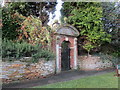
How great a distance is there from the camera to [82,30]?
9570mm

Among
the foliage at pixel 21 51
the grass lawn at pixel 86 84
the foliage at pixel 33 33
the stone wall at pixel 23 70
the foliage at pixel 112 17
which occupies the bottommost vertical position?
the grass lawn at pixel 86 84

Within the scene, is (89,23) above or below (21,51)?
above

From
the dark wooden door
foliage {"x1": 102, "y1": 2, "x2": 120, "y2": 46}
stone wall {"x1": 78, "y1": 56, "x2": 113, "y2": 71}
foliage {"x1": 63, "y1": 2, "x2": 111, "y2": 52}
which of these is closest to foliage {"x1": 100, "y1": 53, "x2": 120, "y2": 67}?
stone wall {"x1": 78, "y1": 56, "x2": 113, "y2": 71}

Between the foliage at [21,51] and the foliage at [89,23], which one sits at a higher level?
the foliage at [89,23]

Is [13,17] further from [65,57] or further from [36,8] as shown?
[65,57]

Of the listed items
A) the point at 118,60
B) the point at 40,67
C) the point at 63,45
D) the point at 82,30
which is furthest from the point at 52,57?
the point at 118,60

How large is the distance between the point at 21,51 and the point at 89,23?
5.83m

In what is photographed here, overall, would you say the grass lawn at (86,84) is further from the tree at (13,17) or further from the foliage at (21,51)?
the tree at (13,17)

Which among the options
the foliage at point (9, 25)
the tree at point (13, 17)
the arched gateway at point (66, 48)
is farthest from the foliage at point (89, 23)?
the foliage at point (9, 25)

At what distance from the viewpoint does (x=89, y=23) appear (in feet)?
30.0

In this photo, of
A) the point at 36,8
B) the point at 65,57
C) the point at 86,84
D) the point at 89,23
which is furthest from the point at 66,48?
the point at 36,8

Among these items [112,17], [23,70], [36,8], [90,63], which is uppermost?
[36,8]

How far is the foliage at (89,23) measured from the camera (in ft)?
29.7

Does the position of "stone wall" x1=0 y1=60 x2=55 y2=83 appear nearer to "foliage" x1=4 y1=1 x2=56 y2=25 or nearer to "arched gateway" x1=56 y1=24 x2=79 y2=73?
"arched gateway" x1=56 y1=24 x2=79 y2=73
